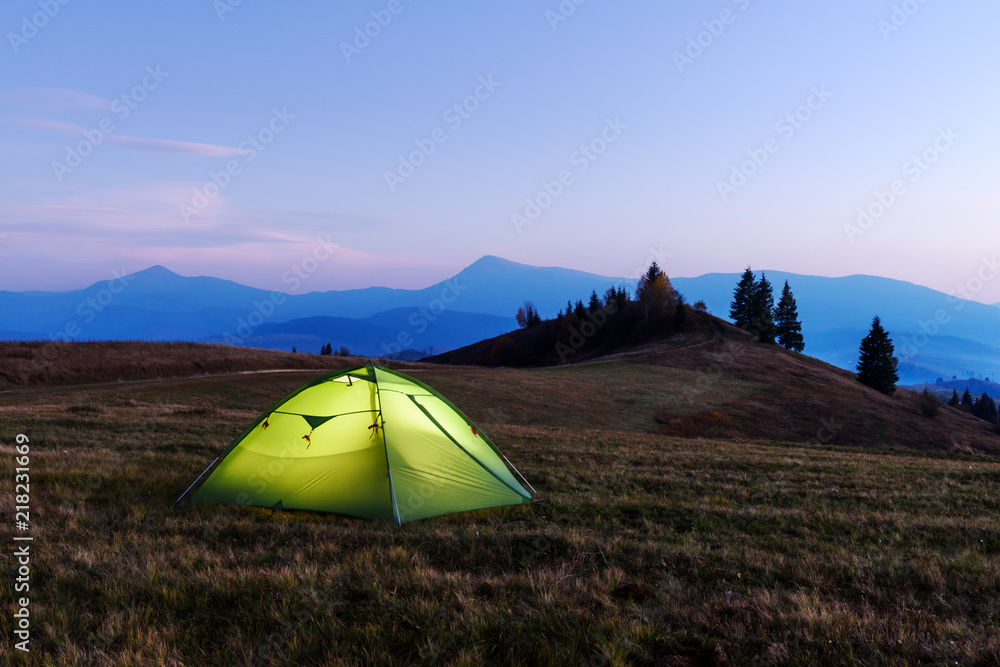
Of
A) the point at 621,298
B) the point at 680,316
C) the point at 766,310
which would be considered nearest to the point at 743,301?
the point at 766,310

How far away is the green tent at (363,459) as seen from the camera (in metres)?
8.48

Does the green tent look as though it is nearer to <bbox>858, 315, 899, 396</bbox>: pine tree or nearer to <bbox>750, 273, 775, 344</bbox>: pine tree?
<bbox>858, 315, 899, 396</bbox>: pine tree

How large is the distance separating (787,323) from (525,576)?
10063cm

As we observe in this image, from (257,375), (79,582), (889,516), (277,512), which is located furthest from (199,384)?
(889,516)

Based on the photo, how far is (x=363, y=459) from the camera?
882 centimetres

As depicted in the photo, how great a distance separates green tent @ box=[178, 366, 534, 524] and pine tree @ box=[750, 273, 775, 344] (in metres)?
82.8

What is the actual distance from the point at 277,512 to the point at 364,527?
176 centimetres

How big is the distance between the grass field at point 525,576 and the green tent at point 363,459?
416 mm

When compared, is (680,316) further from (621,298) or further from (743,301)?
(621,298)

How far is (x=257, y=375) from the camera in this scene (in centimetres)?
3991

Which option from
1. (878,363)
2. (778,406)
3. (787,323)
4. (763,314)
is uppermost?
(763,314)

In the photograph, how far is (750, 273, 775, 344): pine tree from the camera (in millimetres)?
82875

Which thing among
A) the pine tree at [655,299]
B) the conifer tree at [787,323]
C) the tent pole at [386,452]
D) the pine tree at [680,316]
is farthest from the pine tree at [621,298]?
the tent pole at [386,452]

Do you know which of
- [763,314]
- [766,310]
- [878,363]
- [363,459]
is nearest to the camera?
[363,459]
